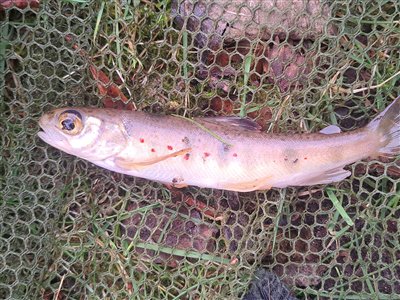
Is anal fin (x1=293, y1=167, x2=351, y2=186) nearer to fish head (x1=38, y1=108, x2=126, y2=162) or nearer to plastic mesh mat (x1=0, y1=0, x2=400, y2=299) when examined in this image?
plastic mesh mat (x1=0, y1=0, x2=400, y2=299)

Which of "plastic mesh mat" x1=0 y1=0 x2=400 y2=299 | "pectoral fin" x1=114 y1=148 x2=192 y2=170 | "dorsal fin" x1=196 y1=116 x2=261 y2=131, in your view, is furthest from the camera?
"plastic mesh mat" x1=0 y1=0 x2=400 y2=299

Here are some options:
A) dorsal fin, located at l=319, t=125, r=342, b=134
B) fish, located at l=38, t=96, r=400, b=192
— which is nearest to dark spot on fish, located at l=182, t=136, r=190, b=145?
fish, located at l=38, t=96, r=400, b=192

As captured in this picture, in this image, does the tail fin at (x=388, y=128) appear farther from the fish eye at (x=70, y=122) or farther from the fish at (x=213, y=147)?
the fish eye at (x=70, y=122)

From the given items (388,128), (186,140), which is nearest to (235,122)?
(186,140)

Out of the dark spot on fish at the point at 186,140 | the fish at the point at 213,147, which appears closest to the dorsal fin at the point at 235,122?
the fish at the point at 213,147

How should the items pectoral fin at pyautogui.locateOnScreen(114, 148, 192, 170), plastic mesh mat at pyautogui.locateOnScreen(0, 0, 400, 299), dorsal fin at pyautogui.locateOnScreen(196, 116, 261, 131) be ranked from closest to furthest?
pectoral fin at pyautogui.locateOnScreen(114, 148, 192, 170) < dorsal fin at pyautogui.locateOnScreen(196, 116, 261, 131) < plastic mesh mat at pyautogui.locateOnScreen(0, 0, 400, 299)

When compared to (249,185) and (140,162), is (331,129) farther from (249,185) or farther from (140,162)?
(140,162)

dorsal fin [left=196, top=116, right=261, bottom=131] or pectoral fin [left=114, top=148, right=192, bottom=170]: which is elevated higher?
dorsal fin [left=196, top=116, right=261, bottom=131]
